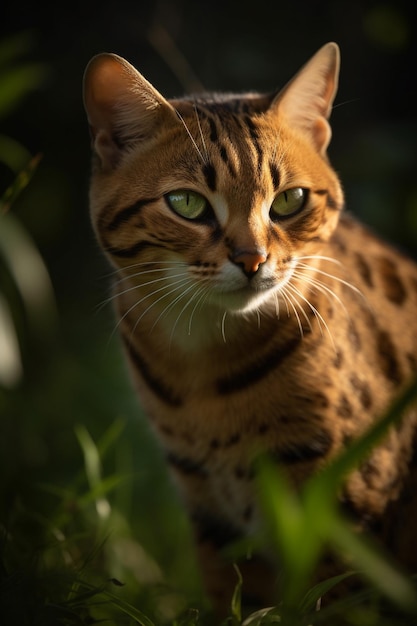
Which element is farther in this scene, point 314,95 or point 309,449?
point 314,95

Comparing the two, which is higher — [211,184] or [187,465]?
[211,184]

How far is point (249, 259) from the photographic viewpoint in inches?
72.2

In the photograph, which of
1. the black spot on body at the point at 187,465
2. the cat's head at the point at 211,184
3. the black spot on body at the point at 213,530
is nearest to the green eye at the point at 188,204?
the cat's head at the point at 211,184

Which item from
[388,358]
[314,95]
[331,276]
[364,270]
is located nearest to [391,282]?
[364,270]

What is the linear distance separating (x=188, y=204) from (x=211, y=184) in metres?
0.08

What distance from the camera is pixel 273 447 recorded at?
2084 millimetres

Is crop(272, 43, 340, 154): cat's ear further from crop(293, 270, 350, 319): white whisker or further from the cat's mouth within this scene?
the cat's mouth

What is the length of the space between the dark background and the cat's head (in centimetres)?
113

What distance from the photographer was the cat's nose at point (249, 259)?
6.02 feet

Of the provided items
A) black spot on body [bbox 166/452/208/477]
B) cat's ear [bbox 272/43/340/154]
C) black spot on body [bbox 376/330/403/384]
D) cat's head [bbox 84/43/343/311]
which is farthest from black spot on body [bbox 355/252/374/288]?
black spot on body [bbox 166/452/208/477]

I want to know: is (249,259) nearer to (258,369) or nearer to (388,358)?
(258,369)

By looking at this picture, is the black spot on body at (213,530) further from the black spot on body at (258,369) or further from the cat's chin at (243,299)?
the cat's chin at (243,299)

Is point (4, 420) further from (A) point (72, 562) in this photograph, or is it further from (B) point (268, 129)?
(B) point (268, 129)

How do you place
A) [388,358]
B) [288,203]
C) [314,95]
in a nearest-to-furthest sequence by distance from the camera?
[288,203] < [314,95] < [388,358]
